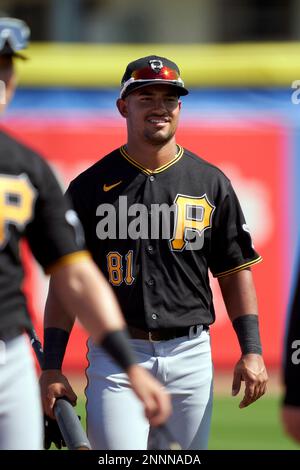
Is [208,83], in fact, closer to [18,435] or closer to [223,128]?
[223,128]

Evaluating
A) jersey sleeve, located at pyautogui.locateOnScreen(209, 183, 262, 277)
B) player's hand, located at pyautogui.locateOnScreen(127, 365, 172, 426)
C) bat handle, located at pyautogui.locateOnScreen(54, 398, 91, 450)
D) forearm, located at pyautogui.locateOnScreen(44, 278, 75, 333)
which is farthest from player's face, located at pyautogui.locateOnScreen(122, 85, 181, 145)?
player's hand, located at pyautogui.locateOnScreen(127, 365, 172, 426)

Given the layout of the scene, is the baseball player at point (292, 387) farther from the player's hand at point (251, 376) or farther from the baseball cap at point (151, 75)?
the baseball cap at point (151, 75)

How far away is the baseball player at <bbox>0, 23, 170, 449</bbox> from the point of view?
11.3ft

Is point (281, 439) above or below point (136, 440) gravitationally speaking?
below

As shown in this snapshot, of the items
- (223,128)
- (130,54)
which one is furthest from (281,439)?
(130,54)

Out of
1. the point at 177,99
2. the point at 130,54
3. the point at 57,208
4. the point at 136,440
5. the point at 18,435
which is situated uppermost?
the point at 130,54

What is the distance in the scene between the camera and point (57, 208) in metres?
3.58

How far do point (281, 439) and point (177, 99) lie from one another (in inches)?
137

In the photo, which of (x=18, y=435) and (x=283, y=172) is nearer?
(x=18, y=435)

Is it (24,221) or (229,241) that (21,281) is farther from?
(229,241)

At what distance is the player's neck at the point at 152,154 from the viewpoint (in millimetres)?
5070

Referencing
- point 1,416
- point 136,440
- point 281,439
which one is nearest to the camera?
point 1,416

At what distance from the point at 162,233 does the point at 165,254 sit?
0.10 m

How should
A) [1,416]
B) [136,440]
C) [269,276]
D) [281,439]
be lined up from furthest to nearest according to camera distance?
[269,276] → [281,439] → [136,440] → [1,416]
